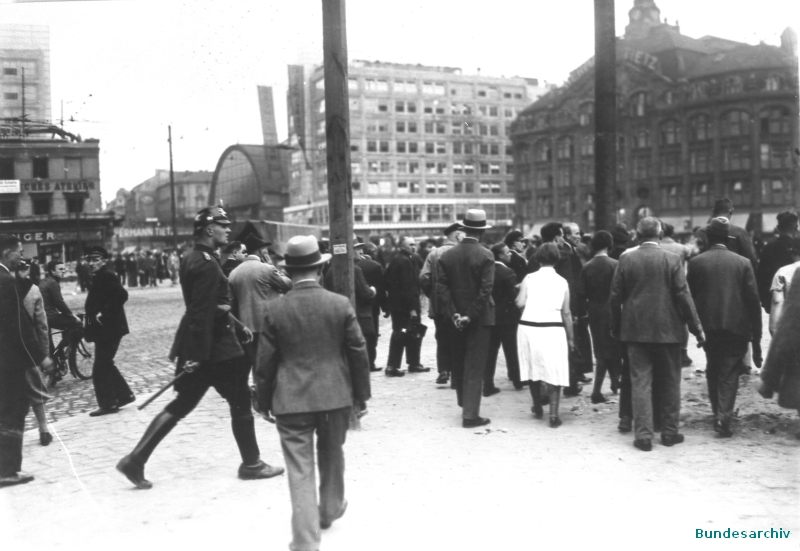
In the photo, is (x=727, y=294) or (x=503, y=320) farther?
(x=503, y=320)

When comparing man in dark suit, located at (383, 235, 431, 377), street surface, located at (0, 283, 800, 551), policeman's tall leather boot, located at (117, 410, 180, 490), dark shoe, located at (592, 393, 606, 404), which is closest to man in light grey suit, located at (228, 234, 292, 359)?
street surface, located at (0, 283, 800, 551)

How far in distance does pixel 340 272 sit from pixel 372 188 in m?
84.6

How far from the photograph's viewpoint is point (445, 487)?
4.99 metres

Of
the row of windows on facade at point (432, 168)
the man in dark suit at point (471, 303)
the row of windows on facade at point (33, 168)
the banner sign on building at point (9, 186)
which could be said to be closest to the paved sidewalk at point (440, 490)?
the man in dark suit at point (471, 303)

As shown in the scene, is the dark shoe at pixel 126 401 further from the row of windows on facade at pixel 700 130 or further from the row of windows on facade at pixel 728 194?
the row of windows on facade at pixel 700 130

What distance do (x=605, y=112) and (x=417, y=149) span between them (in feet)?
277

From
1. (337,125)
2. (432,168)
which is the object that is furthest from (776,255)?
(432,168)

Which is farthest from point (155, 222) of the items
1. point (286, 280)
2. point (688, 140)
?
point (688, 140)

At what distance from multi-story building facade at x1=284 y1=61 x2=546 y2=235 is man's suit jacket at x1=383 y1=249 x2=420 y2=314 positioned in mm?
74969

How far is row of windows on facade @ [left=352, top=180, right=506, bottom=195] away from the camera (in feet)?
297

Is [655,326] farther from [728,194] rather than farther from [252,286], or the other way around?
[728,194]

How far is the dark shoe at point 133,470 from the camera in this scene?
16.4ft

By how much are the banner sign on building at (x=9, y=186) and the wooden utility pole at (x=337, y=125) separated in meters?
2.79

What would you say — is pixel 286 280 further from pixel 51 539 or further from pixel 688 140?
pixel 688 140
